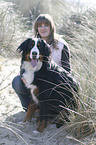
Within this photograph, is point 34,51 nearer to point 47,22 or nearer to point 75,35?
point 47,22

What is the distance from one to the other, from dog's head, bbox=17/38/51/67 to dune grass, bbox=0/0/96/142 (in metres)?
0.37

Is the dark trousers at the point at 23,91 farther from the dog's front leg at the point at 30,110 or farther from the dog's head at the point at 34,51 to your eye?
the dog's head at the point at 34,51

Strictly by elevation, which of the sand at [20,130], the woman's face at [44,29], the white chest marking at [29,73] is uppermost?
the woman's face at [44,29]

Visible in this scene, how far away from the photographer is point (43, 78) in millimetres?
2400

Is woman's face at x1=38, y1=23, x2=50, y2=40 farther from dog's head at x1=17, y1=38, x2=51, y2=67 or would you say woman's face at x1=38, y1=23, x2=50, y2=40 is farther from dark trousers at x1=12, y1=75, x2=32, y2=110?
dark trousers at x1=12, y1=75, x2=32, y2=110

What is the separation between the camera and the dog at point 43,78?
2338mm

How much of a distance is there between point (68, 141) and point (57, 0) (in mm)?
7554

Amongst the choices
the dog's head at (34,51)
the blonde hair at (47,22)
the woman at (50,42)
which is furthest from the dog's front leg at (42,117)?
the blonde hair at (47,22)

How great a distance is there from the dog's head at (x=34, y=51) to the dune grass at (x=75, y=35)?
0.37 meters

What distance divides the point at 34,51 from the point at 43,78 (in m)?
0.36

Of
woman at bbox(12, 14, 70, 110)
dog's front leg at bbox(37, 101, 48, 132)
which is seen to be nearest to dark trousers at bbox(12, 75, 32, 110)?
woman at bbox(12, 14, 70, 110)

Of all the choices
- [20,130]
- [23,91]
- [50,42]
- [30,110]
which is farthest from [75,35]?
[20,130]

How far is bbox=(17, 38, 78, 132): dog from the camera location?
7.67 feet

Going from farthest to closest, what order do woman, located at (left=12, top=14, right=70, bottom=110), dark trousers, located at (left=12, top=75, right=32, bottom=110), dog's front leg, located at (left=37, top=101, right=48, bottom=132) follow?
woman, located at (left=12, top=14, right=70, bottom=110)
dark trousers, located at (left=12, top=75, right=32, bottom=110)
dog's front leg, located at (left=37, top=101, right=48, bottom=132)
